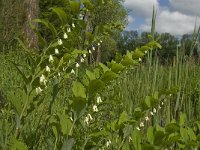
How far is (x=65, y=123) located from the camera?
4.40 ft

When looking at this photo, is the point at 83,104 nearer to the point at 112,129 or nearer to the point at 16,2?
the point at 112,129

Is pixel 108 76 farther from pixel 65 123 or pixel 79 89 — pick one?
pixel 65 123

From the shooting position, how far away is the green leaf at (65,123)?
1333 millimetres

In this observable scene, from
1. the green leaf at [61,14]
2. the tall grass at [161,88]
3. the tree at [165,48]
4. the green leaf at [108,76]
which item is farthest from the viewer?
the tall grass at [161,88]

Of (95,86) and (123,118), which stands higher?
(95,86)

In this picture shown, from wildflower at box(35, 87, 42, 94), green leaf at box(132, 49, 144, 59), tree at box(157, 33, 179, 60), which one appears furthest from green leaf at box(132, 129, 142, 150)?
tree at box(157, 33, 179, 60)

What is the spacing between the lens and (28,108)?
1.53 m

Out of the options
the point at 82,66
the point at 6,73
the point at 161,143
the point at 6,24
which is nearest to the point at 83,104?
the point at 161,143

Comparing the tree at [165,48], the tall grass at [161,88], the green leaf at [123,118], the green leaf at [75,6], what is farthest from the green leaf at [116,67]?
the tall grass at [161,88]

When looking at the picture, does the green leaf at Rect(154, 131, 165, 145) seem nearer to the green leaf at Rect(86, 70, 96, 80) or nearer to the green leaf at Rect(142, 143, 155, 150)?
the green leaf at Rect(142, 143, 155, 150)

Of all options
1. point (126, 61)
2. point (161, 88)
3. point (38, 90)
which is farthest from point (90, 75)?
point (161, 88)

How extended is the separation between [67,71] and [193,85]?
299 centimetres

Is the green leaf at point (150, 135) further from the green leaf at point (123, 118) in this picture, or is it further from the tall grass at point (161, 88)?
the tall grass at point (161, 88)

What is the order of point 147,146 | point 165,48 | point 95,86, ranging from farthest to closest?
point 165,48 → point 95,86 → point 147,146
